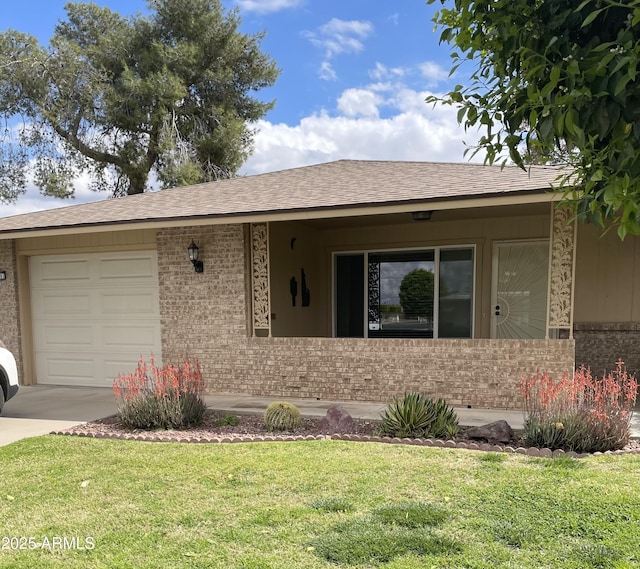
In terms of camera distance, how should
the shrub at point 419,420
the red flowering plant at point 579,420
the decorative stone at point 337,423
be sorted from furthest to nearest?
the decorative stone at point 337,423 < the shrub at point 419,420 < the red flowering plant at point 579,420

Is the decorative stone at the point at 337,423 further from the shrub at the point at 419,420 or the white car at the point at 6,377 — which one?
the white car at the point at 6,377

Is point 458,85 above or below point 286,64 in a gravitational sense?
below

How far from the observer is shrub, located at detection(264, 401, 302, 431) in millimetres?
5508

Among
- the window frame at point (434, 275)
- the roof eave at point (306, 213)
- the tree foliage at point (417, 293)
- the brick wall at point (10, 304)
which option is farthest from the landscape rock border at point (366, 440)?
the tree foliage at point (417, 293)

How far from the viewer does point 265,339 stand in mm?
7496

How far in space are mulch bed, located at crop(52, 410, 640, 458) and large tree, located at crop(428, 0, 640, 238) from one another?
10.9 ft

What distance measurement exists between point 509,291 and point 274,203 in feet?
16.5

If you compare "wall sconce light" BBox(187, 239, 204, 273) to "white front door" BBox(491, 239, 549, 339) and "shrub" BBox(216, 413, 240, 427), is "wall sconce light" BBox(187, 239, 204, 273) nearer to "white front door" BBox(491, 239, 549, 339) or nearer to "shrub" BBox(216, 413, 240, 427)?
"shrub" BBox(216, 413, 240, 427)

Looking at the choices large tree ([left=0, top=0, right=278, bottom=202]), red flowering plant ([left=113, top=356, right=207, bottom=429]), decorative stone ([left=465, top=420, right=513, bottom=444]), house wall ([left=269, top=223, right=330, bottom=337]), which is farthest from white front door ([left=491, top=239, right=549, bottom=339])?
large tree ([left=0, top=0, right=278, bottom=202])

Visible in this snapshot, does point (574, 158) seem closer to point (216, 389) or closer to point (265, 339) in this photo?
point (265, 339)

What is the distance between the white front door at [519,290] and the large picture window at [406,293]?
0.52 meters

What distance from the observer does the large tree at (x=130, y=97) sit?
1847cm

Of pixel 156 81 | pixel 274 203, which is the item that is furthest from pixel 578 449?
pixel 156 81

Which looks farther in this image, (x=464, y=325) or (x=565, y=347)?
(x=464, y=325)
